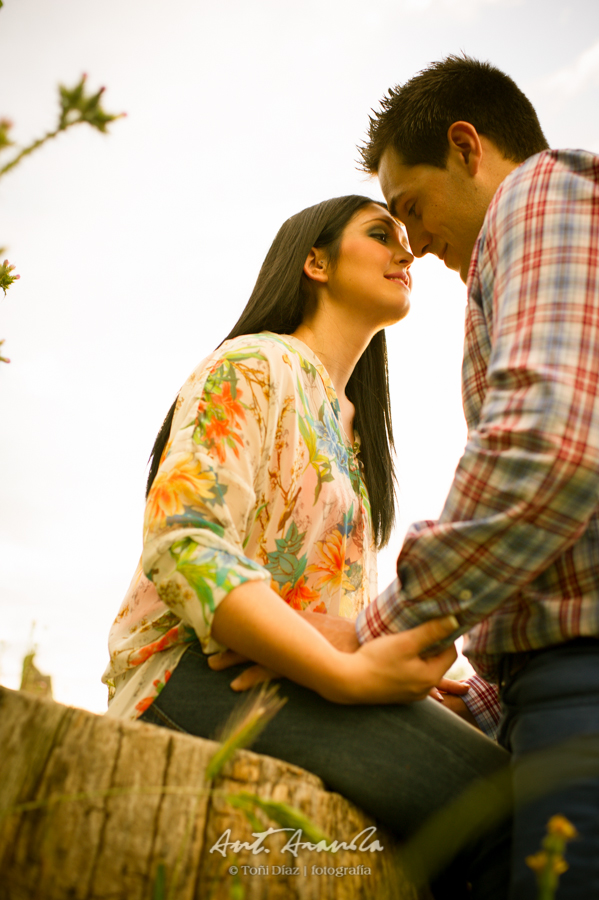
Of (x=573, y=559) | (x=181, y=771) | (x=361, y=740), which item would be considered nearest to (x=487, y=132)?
(x=573, y=559)

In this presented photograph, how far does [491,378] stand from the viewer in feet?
3.75

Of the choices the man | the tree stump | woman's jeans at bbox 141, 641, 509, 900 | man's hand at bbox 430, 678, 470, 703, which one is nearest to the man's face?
the man

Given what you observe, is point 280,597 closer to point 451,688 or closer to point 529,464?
point 529,464

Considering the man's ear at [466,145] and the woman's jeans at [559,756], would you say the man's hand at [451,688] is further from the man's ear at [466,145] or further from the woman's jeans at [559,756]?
the man's ear at [466,145]

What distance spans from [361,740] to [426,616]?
27cm

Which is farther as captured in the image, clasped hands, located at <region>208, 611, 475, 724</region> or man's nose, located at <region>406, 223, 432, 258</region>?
man's nose, located at <region>406, 223, 432, 258</region>

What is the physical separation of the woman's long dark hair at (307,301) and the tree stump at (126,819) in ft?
4.49

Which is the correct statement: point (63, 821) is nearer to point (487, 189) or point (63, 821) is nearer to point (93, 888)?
point (93, 888)

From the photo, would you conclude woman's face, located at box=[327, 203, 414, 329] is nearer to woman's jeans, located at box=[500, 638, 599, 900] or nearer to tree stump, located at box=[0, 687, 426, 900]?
woman's jeans, located at box=[500, 638, 599, 900]

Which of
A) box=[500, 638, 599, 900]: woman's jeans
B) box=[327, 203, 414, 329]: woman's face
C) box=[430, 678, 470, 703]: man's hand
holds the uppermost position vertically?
box=[327, 203, 414, 329]: woman's face

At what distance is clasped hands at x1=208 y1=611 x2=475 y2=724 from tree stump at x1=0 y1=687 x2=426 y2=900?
230mm

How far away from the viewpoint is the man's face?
6.70 feet

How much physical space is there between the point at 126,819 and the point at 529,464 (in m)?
0.79

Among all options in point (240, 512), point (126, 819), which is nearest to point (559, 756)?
point (126, 819)
